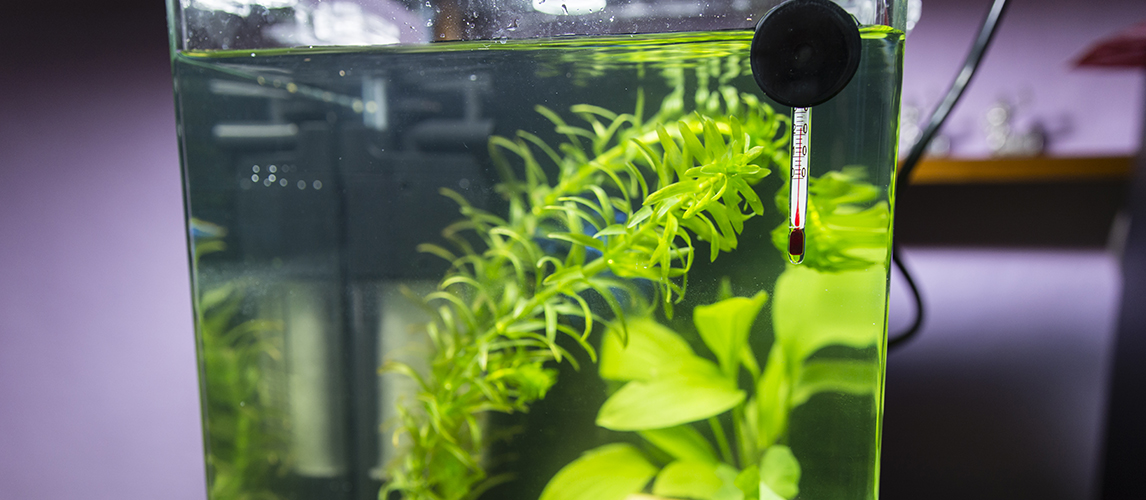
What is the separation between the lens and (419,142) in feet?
1.30

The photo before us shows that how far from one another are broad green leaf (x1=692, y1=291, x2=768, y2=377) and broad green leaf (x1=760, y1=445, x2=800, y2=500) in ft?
0.18

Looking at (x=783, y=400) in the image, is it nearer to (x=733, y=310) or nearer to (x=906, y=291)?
(x=733, y=310)

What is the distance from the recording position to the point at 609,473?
0.38 meters

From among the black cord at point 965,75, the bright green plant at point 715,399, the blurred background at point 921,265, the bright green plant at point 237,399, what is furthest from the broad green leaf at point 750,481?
the blurred background at point 921,265

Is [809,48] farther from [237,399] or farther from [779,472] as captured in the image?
[237,399]

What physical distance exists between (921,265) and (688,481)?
3.29 feet

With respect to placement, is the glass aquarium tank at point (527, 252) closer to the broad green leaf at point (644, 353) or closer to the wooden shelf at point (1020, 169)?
the broad green leaf at point (644, 353)

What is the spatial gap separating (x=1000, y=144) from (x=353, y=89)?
113 centimetres

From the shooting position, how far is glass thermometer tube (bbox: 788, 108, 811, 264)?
1.04 feet

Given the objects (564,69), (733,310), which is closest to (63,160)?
(564,69)

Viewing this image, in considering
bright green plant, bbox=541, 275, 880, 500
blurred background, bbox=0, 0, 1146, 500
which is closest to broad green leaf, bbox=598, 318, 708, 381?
bright green plant, bbox=541, 275, 880, 500

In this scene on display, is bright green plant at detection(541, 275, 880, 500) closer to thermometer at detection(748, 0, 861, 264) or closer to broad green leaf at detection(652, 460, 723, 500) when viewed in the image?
broad green leaf at detection(652, 460, 723, 500)

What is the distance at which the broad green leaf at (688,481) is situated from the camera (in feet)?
1.22

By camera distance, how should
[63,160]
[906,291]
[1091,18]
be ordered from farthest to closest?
[906,291] < [1091,18] < [63,160]
